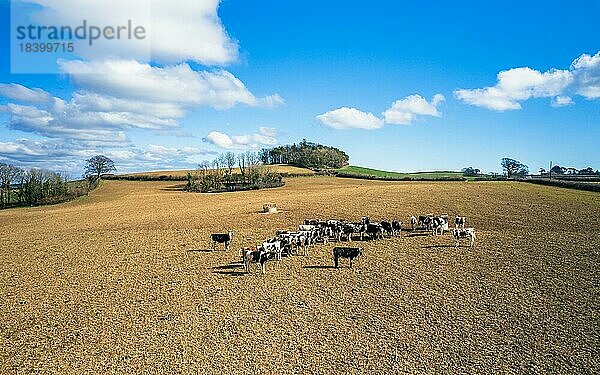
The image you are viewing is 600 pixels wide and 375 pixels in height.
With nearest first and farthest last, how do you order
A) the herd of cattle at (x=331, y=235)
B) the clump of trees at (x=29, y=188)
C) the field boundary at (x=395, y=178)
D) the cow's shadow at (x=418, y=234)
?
the herd of cattle at (x=331, y=235)
the cow's shadow at (x=418, y=234)
the clump of trees at (x=29, y=188)
the field boundary at (x=395, y=178)

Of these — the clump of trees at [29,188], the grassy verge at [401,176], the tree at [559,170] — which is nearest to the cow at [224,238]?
the clump of trees at [29,188]

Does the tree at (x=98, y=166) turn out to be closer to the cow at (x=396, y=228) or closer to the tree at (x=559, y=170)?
the cow at (x=396, y=228)

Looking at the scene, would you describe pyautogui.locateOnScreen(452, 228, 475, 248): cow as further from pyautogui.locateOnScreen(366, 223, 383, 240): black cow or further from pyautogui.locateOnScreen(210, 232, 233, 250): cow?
pyautogui.locateOnScreen(210, 232, 233, 250): cow

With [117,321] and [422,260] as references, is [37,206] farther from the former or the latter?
[422,260]

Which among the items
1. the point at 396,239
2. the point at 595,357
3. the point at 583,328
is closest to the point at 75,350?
the point at 595,357

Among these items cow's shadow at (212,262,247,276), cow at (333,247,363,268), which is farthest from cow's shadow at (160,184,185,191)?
cow at (333,247,363,268)

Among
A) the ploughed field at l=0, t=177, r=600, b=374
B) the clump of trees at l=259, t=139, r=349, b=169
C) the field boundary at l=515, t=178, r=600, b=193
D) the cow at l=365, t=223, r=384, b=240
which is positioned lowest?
the ploughed field at l=0, t=177, r=600, b=374

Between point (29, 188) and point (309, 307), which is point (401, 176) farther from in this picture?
point (309, 307)
